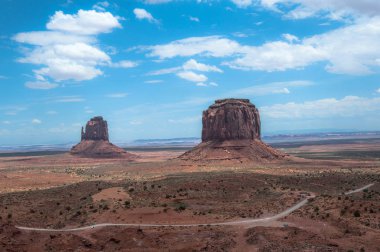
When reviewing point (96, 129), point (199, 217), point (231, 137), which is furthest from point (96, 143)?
point (199, 217)

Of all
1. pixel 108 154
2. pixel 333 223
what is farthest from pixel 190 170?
pixel 108 154

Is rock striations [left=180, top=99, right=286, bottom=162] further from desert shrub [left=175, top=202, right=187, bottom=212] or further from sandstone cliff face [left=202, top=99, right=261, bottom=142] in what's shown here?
desert shrub [left=175, top=202, right=187, bottom=212]

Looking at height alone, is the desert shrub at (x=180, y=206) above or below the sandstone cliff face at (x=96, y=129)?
below

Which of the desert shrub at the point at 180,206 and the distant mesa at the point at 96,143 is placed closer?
the desert shrub at the point at 180,206

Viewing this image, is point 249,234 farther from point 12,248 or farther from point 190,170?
point 190,170

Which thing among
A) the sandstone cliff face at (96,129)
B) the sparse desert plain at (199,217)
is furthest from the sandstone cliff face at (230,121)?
the sandstone cliff face at (96,129)

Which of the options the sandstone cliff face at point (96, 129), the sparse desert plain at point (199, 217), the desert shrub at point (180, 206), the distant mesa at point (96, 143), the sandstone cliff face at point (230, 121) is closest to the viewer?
the sparse desert plain at point (199, 217)

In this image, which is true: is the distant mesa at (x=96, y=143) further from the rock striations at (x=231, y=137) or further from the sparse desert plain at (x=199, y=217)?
the sparse desert plain at (x=199, y=217)
